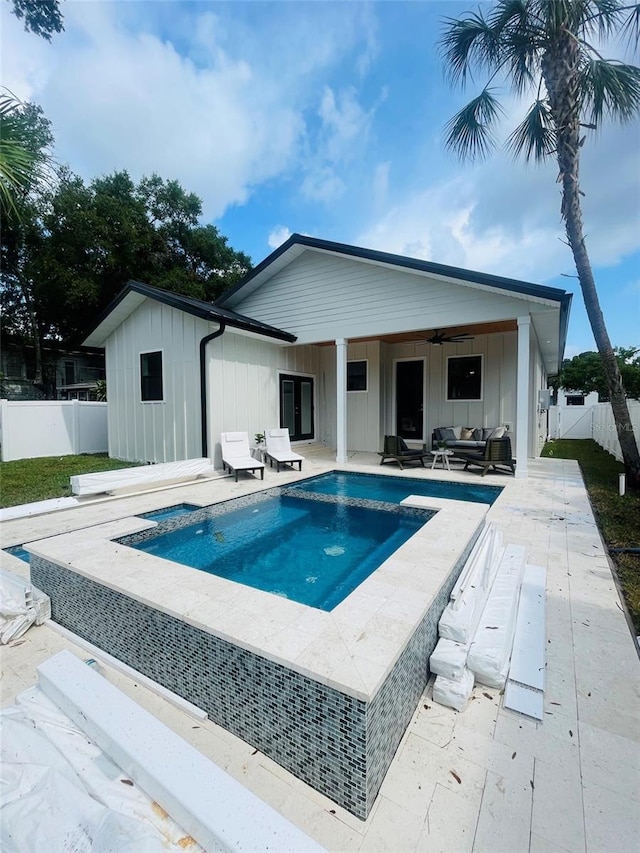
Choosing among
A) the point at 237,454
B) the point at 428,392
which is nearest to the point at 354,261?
the point at 428,392

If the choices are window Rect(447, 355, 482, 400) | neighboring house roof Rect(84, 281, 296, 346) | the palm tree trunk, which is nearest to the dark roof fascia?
the palm tree trunk

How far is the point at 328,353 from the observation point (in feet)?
42.3

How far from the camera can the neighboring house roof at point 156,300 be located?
8.26 meters

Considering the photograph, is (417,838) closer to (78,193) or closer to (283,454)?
(283,454)

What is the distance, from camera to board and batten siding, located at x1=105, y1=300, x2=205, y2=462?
29.1ft

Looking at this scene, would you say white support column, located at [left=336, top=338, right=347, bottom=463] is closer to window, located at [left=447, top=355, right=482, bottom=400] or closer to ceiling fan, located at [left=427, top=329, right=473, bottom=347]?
ceiling fan, located at [left=427, top=329, right=473, bottom=347]

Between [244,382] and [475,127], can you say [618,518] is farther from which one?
[475,127]

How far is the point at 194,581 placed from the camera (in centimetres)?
280

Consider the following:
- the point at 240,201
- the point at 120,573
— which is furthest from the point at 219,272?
the point at 120,573

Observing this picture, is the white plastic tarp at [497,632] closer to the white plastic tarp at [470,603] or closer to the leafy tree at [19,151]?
the white plastic tarp at [470,603]

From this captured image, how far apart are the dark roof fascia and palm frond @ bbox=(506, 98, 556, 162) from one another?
307 centimetres

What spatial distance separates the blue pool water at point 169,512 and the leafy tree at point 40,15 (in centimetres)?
868

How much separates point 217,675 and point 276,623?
0.42 metres

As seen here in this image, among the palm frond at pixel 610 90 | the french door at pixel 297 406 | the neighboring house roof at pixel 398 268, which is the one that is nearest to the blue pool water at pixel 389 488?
the french door at pixel 297 406
